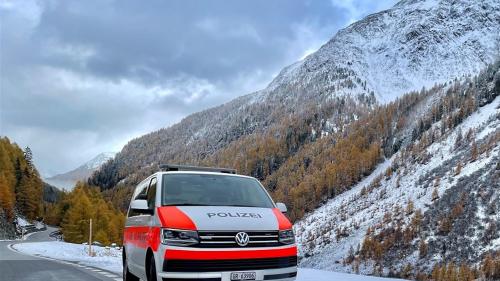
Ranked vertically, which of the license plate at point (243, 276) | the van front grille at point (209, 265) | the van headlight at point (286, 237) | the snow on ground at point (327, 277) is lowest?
the snow on ground at point (327, 277)

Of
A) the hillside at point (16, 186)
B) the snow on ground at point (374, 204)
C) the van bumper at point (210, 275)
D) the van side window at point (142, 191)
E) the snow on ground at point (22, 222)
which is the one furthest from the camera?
the snow on ground at point (22, 222)

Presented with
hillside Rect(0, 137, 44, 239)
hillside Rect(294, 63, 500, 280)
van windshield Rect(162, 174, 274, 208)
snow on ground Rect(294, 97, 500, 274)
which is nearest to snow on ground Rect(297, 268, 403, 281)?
van windshield Rect(162, 174, 274, 208)

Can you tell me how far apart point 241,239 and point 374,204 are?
2783 inches

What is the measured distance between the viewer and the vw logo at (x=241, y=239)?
675 centimetres

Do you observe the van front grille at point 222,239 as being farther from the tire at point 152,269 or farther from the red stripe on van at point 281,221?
the tire at point 152,269

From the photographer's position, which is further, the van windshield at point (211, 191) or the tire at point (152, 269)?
the van windshield at point (211, 191)

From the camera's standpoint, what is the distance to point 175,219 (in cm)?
689

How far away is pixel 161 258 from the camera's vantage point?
6742mm

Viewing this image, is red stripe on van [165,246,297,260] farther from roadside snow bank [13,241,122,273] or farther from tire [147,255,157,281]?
roadside snow bank [13,241,122,273]

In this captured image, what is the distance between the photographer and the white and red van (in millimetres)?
6613

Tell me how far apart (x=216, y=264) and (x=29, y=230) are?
305 feet

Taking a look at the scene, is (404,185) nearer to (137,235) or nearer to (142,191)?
(142,191)

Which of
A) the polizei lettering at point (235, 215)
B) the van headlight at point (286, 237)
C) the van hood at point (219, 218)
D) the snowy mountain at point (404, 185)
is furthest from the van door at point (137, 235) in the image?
the snowy mountain at point (404, 185)

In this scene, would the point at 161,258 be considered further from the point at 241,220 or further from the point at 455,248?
the point at 455,248
